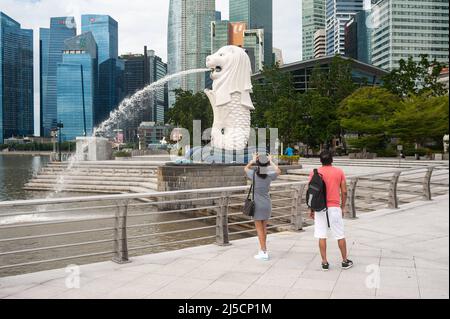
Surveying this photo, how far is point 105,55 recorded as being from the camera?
424ft

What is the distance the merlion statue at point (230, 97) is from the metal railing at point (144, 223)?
6.69m

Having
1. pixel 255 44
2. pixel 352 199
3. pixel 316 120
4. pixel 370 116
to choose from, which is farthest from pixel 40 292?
pixel 255 44

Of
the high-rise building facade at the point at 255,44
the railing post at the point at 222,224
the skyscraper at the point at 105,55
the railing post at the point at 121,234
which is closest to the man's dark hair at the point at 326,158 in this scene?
the railing post at the point at 222,224

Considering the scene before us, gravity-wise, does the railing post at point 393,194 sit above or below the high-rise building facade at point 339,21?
below

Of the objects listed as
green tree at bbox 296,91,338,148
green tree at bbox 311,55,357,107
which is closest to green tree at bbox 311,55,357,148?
green tree at bbox 311,55,357,107

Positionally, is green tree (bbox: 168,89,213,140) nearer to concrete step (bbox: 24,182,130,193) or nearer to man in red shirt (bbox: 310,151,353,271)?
concrete step (bbox: 24,182,130,193)

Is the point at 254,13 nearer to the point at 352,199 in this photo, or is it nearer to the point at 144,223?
the point at 144,223

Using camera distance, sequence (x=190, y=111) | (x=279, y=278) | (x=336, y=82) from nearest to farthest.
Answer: (x=279, y=278) → (x=336, y=82) → (x=190, y=111)

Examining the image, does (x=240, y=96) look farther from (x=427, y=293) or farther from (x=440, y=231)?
(x=427, y=293)

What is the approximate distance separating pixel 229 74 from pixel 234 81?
0.46 m

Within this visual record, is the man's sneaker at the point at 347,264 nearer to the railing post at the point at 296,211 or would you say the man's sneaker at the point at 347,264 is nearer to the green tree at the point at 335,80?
the railing post at the point at 296,211

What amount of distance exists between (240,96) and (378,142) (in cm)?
1653

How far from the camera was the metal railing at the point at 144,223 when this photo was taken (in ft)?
19.2
